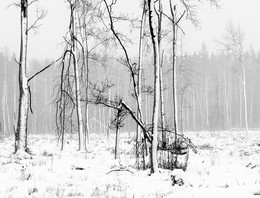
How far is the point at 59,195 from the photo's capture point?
4.19 m

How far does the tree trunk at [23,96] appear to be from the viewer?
9555mm

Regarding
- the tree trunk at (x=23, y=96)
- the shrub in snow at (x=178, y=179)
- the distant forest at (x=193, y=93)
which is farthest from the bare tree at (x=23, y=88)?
the distant forest at (x=193, y=93)

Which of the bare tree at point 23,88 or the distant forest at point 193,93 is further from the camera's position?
the distant forest at point 193,93

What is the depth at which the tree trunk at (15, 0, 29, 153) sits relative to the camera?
9555 millimetres

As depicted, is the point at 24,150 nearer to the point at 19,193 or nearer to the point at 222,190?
the point at 19,193

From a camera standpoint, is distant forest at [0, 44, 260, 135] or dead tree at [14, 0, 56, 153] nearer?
dead tree at [14, 0, 56, 153]

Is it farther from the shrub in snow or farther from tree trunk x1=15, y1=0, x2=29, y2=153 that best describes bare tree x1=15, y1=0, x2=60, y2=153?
the shrub in snow

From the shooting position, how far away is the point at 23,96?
9727mm

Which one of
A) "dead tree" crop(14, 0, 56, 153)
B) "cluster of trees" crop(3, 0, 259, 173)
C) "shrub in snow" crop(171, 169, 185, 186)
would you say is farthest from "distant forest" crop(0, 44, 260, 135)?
"shrub in snow" crop(171, 169, 185, 186)

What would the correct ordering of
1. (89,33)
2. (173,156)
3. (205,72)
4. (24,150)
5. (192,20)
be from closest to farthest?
1. (173,156)
2. (24,150)
3. (192,20)
4. (89,33)
5. (205,72)

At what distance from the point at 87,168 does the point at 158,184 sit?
263cm

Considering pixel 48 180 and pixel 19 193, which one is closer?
pixel 19 193

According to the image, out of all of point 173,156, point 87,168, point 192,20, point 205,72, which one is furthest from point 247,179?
point 205,72

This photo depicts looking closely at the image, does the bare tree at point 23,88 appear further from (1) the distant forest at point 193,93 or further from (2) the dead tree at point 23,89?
(1) the distant forest at point 193,93
